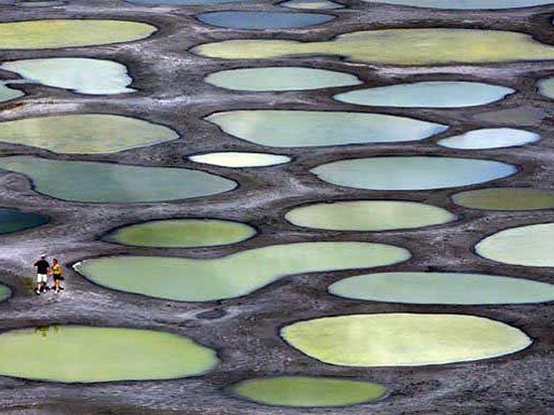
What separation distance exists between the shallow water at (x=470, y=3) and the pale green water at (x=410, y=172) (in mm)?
12183

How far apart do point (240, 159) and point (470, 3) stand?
13.4m

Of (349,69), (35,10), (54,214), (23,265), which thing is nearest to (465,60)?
(349,69)

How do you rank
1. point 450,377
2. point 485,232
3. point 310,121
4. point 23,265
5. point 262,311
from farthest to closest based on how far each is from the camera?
point 310,121
point 485,232
point 23,265
point 262,311
point 450,377

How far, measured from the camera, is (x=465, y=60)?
4256 centimetres

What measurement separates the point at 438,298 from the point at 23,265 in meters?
5.42

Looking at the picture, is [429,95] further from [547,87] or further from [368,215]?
[368,215]

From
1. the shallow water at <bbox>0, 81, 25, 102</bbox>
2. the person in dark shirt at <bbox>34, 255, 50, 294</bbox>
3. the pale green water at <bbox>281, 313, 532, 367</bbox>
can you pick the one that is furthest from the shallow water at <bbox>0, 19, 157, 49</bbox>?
the pale green water at <bbox>281, 313, 532, 367</bbox>

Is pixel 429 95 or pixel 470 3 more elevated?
pixel 470 3

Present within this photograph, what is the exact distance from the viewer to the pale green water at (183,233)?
30172 millimetres

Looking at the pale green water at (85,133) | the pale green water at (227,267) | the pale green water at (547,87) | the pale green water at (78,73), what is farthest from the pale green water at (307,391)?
the pale green water at (547,87)

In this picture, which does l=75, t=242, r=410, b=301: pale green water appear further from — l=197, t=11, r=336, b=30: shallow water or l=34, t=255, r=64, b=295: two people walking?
l=197, t=11, r=336, b=30: shallow water

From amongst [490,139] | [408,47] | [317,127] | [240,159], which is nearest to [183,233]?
[240,159]

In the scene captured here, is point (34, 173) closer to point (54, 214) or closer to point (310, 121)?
point (54, 214)

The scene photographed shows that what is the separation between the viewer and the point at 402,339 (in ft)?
82.9
